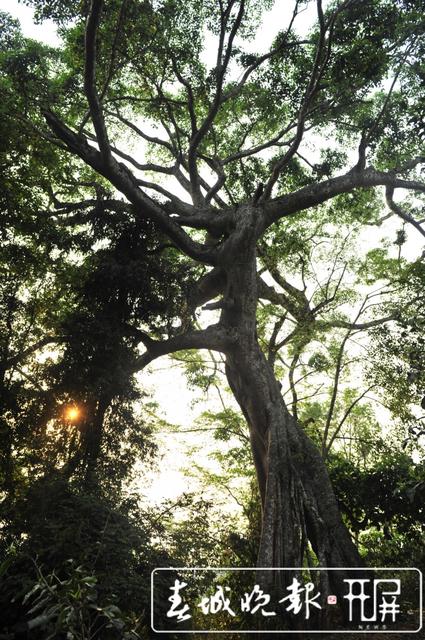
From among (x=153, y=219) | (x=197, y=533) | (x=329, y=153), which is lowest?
(x=197, y=533)

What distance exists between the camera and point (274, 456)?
20.9 feet

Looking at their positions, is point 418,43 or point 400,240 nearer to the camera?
point 418,43

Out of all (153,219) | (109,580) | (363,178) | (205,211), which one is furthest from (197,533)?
(363,178)

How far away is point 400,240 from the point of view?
985 cm

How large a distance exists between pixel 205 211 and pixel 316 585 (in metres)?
6.75

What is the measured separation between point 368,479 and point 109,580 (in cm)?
583

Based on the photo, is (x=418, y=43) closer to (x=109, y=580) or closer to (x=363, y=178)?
(x=363, y=178)

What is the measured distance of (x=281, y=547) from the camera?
17.7 feet

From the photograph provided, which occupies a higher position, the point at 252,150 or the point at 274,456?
the point at 252,150

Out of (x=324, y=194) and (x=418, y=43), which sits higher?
(x=418, y=43)

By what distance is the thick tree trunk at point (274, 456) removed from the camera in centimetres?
561

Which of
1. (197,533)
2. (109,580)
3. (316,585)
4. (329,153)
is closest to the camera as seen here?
(109,580)

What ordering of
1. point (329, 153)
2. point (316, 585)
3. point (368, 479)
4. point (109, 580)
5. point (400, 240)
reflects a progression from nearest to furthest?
point (109, 580), point (316, 585), point (368, 479), point (329, 153), point (400, 240)

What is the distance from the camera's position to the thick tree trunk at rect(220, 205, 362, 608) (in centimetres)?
561
